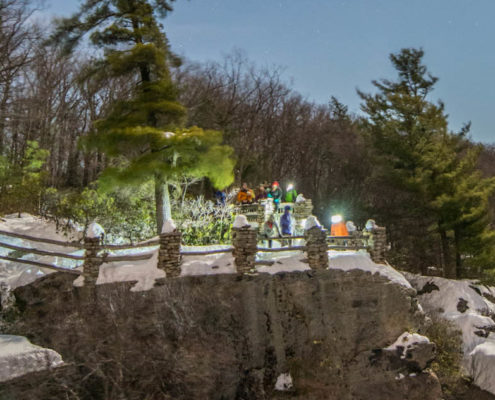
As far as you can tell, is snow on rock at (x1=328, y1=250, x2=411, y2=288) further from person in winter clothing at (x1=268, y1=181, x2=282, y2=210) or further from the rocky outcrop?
person in winter clothing at (x1=268, y1=181, x2=282, y2=210)

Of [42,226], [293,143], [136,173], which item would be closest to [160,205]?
[136,173]

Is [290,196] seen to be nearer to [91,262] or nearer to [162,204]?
[162,204]

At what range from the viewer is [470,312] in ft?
57.6

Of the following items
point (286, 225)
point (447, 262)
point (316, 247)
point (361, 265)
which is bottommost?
point (447, 262)

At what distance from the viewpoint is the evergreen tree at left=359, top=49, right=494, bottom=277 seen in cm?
1930

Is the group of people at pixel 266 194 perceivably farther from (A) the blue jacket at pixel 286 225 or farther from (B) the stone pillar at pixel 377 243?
(B) the stone pillar at pixel 377 243

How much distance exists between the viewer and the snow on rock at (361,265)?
12.5m

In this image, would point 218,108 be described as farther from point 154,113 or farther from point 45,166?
point 154,113

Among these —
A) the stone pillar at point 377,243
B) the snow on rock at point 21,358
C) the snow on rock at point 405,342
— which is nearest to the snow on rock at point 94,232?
the snow on rock at point 21,358

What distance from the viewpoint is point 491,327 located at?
55.4 feet

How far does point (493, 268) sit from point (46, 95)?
25.2 meters

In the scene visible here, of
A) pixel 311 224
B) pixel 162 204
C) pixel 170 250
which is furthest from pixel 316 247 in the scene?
pixel 162 204

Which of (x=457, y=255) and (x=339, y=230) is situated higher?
(x=339, y=230)

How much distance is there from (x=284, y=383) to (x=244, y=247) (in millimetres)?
4036
